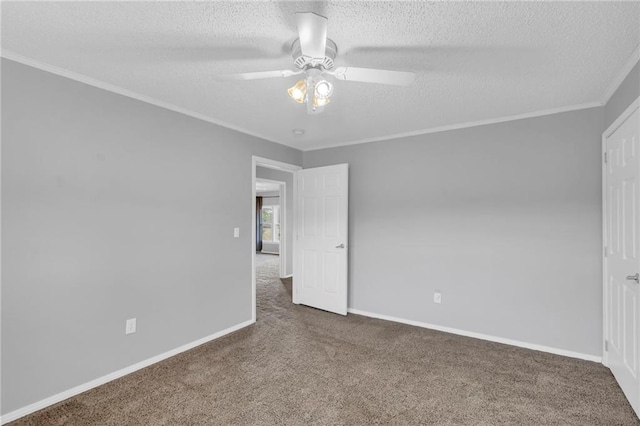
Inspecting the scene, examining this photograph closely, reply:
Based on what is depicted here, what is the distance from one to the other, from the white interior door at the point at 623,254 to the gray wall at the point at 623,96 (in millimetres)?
111

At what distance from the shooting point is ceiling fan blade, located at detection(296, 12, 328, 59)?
1.36 m

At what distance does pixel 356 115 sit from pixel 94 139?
2312mm

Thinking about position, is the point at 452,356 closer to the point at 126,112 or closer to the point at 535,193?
the point at 535,193

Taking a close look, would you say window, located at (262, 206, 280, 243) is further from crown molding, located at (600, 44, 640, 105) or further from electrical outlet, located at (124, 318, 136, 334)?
crown molding, located at (600, 44, 640, 105)

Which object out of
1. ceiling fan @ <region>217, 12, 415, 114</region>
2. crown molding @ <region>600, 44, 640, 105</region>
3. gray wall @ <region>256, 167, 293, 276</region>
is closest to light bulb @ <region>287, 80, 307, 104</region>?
ceiling fan @ <region>217, 12, 415, 114</region>

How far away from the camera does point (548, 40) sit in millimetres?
1837

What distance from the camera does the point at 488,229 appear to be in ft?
11.0

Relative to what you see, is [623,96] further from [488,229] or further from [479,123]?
[488,229]

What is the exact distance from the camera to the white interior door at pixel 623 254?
210cm

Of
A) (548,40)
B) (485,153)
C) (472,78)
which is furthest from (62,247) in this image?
(485,153)

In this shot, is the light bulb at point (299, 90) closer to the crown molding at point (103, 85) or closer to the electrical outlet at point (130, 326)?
the crown molding at point (103, 85)

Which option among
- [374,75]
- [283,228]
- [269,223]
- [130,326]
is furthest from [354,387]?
[269,223]

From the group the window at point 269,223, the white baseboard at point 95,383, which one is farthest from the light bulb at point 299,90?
the window at point 269,223

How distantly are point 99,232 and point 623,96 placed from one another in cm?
410
